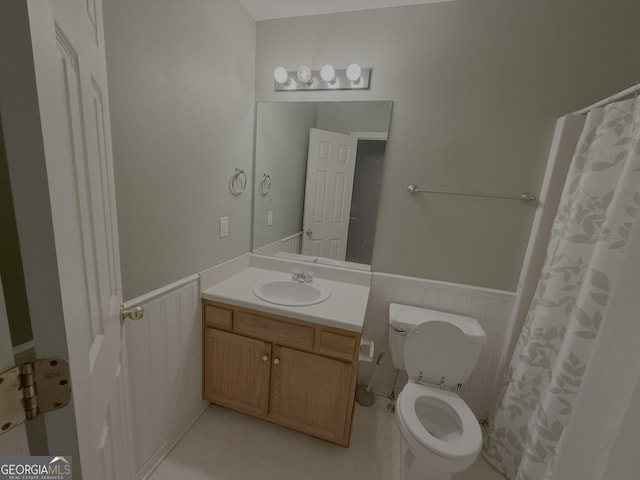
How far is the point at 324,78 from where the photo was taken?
5.43 ft

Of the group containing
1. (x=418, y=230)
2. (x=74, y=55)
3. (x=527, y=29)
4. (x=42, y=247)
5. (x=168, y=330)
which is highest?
(x=527, y=29)

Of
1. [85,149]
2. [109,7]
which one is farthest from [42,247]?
[109,7]

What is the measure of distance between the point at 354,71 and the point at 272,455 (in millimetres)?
2204

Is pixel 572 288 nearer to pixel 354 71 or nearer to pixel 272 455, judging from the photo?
pixel 354 71

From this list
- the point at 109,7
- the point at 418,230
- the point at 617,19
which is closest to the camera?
the point at 109,7

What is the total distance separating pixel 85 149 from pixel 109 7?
695mm

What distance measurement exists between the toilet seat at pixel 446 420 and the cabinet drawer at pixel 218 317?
985 millimetres

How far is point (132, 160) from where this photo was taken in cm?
106

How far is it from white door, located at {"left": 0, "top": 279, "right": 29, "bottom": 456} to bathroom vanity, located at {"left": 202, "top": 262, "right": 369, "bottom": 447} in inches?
42.2

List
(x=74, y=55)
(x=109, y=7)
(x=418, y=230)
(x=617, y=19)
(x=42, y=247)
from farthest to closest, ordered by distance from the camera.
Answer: (x=418, y=230)
(x=617, y=19)
(x=109, y=7)
(x=74, y=55)
(x=42, y=247)

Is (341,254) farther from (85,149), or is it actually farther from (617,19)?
(617,19)

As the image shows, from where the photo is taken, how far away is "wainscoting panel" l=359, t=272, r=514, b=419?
169 cm

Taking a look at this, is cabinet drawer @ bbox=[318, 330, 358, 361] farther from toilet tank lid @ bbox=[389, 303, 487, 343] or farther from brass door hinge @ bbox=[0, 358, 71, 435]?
brass door hinge @ bbox=[0, 358, 71, 435]

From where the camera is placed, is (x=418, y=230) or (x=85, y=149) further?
(x=418, y=230)
